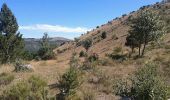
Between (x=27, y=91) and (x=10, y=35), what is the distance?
109 feet

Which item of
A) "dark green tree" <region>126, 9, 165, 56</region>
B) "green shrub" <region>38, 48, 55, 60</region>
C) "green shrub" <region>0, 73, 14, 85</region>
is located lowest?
"green shrub" <region>0, 73, 14, 85</region>

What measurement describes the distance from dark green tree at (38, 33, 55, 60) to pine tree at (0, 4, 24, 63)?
9231mm

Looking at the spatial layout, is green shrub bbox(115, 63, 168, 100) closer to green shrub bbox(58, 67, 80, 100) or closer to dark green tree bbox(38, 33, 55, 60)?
green shrub bbox(58, 67, 80, 100)

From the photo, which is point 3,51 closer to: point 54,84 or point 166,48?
point 166,48

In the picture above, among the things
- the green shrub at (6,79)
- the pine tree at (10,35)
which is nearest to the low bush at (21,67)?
the green shrub at (6,79)

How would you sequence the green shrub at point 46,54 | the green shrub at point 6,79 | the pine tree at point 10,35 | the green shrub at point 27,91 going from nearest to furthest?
the green shrub at point 27,91, the green shrub at point 6,79, the pine tree at point 10,35, the green shrub at point 46,54

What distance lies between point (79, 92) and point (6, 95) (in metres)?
4.64

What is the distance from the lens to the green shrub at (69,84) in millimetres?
22859

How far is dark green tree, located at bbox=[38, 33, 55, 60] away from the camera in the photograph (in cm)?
6410

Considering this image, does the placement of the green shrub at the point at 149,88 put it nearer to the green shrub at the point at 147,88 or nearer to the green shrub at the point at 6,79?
the green shrub at the point at 147,88

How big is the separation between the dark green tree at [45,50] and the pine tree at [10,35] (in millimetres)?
9231

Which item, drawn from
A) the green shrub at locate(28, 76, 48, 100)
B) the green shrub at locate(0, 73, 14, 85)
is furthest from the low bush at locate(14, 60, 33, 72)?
the green shrub at locate(28, 76, 48, 100)

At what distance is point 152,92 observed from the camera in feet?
60.1

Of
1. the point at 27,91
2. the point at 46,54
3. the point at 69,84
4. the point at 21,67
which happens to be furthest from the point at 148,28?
the point at 46,54
